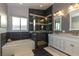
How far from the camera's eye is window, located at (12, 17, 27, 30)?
1.64 meters

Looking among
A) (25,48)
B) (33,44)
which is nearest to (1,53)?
(25,48)

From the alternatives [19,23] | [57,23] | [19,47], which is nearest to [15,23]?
[19,23]

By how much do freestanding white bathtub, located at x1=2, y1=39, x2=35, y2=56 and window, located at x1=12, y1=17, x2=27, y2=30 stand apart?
21 cm

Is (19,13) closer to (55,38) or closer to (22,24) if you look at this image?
(22,24)

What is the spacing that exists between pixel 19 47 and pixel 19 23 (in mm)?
385

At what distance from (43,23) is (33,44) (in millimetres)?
380

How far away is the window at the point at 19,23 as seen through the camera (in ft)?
5.38

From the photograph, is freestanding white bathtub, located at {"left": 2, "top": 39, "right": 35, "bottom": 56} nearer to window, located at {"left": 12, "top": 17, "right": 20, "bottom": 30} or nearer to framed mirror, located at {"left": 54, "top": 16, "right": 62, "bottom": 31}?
window, located at {"left": 12, "top": 17, "right": 20, "bottom": 30}

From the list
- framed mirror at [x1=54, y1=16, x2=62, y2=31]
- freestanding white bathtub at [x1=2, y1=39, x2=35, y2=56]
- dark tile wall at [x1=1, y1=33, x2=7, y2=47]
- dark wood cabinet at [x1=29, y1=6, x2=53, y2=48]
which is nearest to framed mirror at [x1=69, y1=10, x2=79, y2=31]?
framed mirror at [x1=54, y1=16, x2=62, y2=31]

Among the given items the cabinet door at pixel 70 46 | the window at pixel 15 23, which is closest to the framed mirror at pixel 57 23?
the cabinet door at pixel 70 46

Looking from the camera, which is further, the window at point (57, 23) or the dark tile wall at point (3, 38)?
the window at point (57, 23)

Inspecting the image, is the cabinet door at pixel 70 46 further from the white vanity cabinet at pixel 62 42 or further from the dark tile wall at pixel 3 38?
the dark tile wall at pixel 3 38

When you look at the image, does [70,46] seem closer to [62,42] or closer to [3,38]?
[62,42]

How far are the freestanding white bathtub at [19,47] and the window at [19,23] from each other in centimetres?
21
